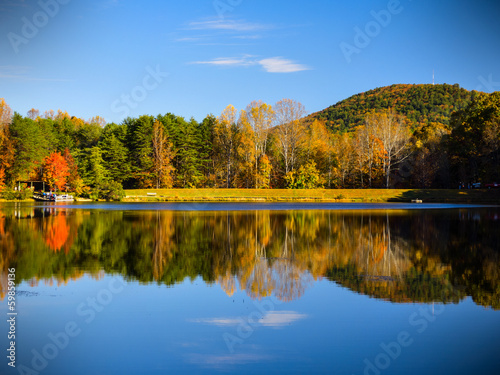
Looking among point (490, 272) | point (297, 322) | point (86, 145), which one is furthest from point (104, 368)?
point (86, 145)

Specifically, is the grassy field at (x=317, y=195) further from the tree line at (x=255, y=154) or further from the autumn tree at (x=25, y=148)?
the autumn tree at (x=25, y=148)

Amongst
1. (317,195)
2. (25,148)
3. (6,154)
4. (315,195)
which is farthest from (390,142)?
(6,154)

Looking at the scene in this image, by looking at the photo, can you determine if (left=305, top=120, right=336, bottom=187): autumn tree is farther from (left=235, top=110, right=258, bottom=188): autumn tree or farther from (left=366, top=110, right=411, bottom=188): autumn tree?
(left=235, top=110, right=258, bottom=188): autumn tree

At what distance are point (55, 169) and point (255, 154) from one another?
106ft

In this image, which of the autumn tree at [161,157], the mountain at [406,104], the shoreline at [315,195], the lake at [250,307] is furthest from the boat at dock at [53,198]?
the mountain at [406,104]

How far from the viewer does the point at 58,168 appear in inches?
3285

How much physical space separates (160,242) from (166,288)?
359 inches

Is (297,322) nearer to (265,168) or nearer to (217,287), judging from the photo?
(217,287)

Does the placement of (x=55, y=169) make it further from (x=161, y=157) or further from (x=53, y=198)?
(x=161, y=157)

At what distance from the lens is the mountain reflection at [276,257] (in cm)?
1415

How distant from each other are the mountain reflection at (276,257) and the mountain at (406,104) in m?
115

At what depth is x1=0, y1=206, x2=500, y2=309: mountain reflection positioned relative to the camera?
14148mm

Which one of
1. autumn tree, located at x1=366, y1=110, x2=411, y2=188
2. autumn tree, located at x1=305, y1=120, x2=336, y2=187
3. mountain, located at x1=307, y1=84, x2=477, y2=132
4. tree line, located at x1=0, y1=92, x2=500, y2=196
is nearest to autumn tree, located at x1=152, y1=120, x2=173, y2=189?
tree line, located at x1=0, y1=92, x2=500, y2=196

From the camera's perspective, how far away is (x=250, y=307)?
11.8 meters
